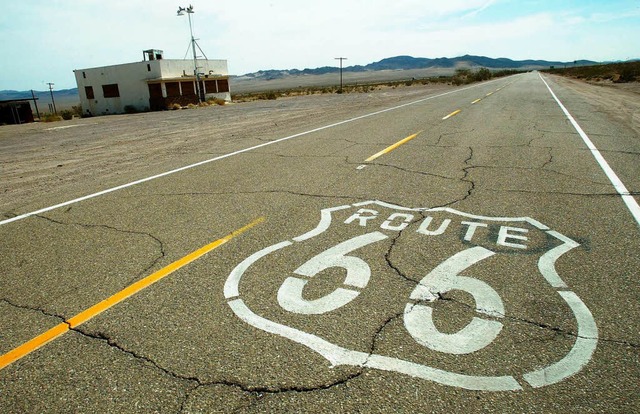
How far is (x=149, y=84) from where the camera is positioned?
43.9 meters

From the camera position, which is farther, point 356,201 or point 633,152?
point 633,152

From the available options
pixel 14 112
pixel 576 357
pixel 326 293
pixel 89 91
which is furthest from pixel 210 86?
pixel 576 357

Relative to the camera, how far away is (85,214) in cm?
532

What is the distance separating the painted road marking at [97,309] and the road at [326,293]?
2cm

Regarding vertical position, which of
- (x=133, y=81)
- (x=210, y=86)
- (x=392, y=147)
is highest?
(x=133, y=81)

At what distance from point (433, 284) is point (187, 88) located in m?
49.2

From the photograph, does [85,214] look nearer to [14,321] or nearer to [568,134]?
[14,321]

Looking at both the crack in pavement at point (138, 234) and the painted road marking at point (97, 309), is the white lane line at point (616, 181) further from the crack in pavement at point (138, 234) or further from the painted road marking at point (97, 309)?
the crack in pavement at point (138, 234)

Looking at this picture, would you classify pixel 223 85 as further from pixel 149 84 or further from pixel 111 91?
pixel 111 91

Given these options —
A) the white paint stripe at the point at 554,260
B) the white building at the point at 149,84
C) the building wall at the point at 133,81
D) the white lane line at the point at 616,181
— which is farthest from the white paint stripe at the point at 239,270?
the building wall at the point at 133,81

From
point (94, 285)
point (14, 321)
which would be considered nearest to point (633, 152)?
point (94, 285)

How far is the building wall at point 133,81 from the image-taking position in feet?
143

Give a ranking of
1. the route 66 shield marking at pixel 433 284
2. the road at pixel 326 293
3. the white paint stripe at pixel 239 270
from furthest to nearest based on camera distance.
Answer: the white paint stripe at pixel 239 270 < the route 66 shield marking at pixel 433 284 < the road at pixel 326 293

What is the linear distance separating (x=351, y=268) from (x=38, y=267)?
9.79 ft
